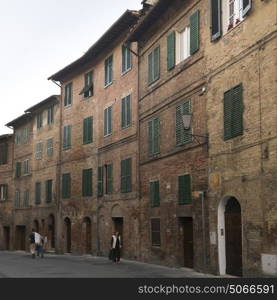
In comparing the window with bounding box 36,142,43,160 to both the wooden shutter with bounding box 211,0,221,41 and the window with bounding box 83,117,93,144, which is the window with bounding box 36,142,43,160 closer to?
the window with bounding box 83,117,93,144

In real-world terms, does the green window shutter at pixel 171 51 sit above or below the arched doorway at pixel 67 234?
above

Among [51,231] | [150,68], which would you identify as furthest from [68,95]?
[150,68]

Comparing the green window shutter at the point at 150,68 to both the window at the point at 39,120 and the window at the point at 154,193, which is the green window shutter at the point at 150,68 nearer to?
the window at the point at 154,193

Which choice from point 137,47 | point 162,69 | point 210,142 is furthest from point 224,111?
point 137,47

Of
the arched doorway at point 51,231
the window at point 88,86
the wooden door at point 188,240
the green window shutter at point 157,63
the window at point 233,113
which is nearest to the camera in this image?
the window at point 233,113

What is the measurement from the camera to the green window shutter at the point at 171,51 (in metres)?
21.1

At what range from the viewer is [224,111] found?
17.1 m

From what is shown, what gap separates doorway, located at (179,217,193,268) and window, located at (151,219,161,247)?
1970 mm

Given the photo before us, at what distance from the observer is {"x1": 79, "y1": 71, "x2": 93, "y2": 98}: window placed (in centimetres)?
3106

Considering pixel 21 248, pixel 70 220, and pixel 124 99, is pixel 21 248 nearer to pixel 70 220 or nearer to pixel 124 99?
pixel 70 220

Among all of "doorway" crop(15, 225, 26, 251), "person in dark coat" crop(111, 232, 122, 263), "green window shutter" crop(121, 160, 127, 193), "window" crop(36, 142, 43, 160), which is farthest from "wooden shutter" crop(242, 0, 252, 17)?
"doorway" crop(15, 225, 26, 251)

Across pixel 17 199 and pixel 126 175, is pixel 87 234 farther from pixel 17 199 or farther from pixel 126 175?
pixel 17 199

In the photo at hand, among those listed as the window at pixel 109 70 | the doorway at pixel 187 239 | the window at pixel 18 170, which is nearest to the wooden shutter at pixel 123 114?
the window at pixel 109 70

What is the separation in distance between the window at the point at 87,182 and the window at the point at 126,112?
488cm
